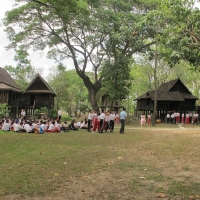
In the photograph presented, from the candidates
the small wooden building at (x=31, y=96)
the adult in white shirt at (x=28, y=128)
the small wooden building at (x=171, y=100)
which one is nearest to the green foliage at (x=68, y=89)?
the small wooden building at (x=31, y=96)

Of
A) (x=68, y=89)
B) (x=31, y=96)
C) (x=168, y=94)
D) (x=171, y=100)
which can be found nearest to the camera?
(x=171, y=100)

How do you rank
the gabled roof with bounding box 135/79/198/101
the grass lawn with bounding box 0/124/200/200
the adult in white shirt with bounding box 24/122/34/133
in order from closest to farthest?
the grass lawn with bounding box 0/124/200/200
the adult in white shirt with bounding box 24/122/34/133
the gabled roof with bounding box 135/79/198/101

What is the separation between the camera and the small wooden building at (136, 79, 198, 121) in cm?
3618

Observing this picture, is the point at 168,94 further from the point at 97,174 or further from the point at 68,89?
the point at 97,174

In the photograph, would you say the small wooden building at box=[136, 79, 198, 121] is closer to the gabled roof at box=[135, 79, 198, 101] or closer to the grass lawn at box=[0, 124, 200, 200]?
the gabled roof at box=[135, 79, 198, 101]

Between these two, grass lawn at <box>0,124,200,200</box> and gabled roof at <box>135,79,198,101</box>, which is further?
gabled roof at <box>135,79,198,101</box>

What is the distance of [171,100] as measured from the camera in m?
35.7

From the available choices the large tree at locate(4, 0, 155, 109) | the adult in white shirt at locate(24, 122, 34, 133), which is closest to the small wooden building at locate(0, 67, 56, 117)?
the large tree at locate(4, 0, 155, 109)

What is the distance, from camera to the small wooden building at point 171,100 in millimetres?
36178

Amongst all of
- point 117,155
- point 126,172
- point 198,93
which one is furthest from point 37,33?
point 198,93

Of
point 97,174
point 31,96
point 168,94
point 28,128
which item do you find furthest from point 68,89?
point 97,174

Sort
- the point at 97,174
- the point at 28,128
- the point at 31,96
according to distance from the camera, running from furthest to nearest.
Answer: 1. the point at 31,96
2. the point at 28,128
3. the point at 97,174

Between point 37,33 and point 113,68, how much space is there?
386 inches

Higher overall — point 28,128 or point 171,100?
point 171,100
